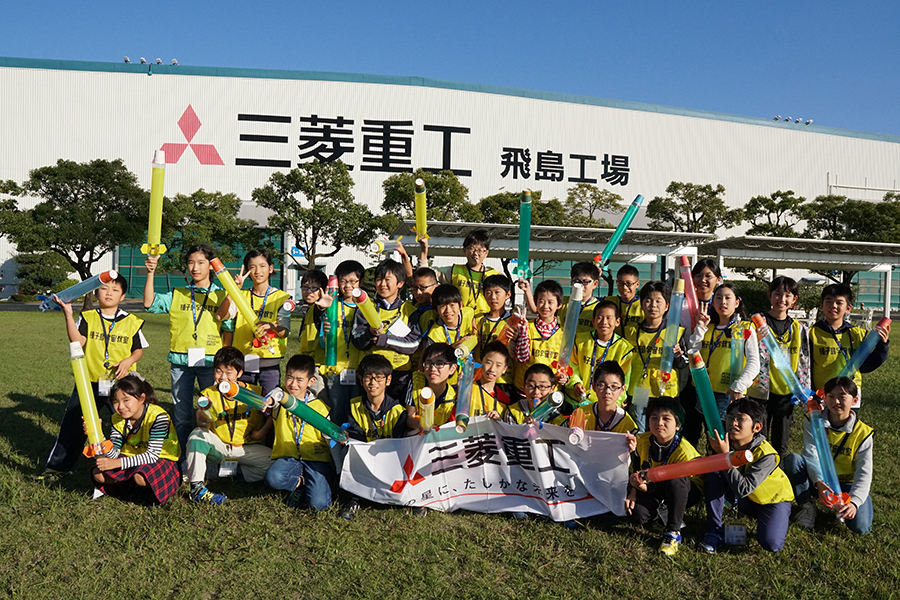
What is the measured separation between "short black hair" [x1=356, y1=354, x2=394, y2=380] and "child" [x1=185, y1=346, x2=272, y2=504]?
96cm

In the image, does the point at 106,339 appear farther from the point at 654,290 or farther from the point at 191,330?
the point at 654,290

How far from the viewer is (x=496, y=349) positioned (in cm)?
492

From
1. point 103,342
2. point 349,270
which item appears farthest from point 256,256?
point 103,342

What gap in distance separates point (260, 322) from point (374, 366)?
1.26m

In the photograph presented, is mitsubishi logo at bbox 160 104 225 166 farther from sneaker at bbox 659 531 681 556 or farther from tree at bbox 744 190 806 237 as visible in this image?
sneaker at bbox 659 531 681 556

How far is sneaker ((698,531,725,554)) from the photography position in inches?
160

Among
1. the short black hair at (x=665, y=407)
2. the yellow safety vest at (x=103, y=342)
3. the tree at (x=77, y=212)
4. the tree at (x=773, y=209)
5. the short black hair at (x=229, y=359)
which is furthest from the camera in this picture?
the tree at (x=773, y=209)

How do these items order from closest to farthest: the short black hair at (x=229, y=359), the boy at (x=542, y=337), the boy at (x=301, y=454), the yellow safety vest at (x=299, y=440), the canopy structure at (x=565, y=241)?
the boy at (x=301, y=454)
the yellow safety vest at (x=299, y=440)
the short black hair at (x=229, y=359)
the boy at (x=542, y=337)
the canopy structure at (x=565, y=241)

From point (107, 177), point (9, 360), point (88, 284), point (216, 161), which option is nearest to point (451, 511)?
point (88, 284)

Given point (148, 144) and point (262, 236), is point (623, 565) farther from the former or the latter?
point (148, 144)

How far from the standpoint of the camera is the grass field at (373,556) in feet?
11.8

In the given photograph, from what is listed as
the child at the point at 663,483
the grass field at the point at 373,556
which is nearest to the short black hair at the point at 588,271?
the child at the point at 663,483

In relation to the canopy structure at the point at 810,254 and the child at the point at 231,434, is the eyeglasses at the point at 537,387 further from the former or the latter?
the canopy structure at the point at 810,254

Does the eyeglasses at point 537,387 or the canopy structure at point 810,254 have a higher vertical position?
the canopy structure at point 810,254
